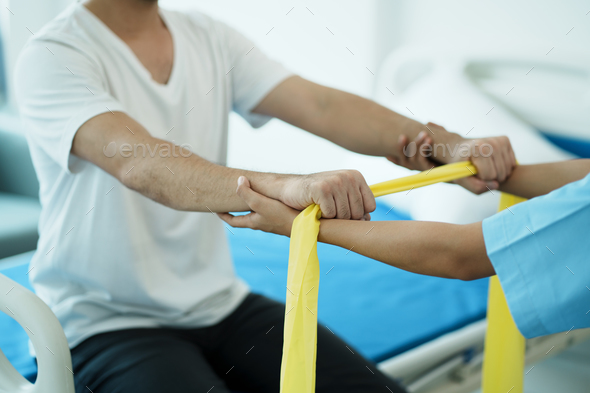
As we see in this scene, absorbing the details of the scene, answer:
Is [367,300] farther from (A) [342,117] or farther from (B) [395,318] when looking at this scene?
(A) [342,117]

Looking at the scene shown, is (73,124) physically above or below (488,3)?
below

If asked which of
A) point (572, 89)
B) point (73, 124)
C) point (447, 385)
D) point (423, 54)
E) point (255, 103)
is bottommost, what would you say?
point (447, 385)

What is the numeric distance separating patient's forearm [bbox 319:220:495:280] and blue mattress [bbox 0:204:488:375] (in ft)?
1.84

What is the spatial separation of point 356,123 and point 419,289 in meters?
0.62

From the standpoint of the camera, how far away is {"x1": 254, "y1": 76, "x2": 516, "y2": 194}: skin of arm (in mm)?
1109

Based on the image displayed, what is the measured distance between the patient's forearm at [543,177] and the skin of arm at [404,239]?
1.26 ft

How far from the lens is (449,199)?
67.3 inches

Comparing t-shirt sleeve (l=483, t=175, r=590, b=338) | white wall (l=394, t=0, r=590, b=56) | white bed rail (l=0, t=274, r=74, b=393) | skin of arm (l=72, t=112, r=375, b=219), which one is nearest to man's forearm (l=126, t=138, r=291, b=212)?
skin of arm (l=72, t=112, r=375, b=219)

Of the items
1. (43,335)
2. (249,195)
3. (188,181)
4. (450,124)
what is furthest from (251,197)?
(450,124)

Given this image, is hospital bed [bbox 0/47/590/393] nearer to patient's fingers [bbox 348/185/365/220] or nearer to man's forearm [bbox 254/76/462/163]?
man's forearm [bbox 254/76/462/163]

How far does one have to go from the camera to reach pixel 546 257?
26.7 inches

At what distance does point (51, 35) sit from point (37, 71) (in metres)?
0.08

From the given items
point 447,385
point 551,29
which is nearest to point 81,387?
point 447,385

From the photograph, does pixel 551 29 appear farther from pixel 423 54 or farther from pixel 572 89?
pixel 423 54
